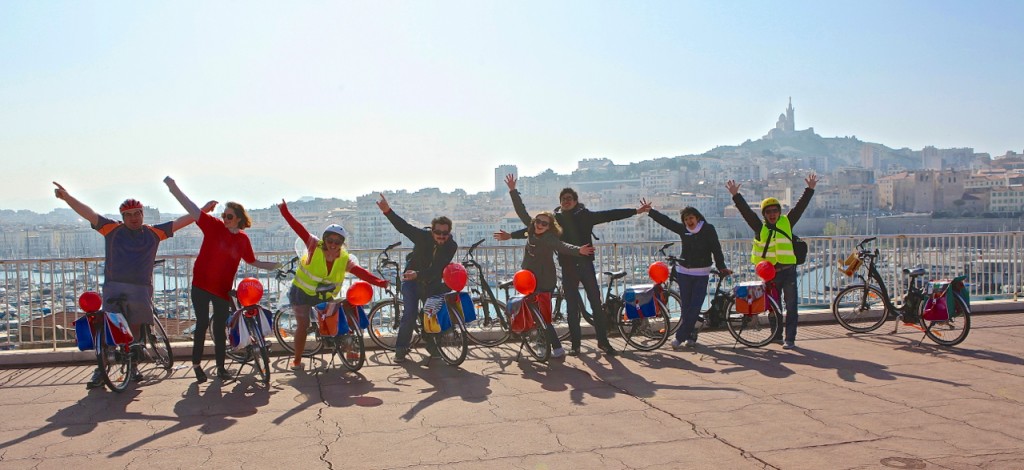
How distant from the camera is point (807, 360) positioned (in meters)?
8.15

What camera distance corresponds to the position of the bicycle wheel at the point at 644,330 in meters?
8.86

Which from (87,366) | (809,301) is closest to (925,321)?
(809,301)

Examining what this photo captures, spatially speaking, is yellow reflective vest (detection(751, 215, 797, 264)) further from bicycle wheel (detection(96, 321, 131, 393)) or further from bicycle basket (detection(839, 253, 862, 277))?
bicycle wheel (detection(96, 321, 131, 393))

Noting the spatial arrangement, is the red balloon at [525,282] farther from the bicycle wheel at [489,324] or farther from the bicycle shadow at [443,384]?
the bicycle wheel at [489,324]

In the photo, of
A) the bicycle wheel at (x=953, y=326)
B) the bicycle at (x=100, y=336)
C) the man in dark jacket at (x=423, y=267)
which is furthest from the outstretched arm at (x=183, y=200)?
the bicycle wheel at (x=953, y=326)

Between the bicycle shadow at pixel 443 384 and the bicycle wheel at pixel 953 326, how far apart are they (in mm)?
4787

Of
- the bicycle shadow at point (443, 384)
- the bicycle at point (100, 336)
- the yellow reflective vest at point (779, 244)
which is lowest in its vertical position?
the bicycle shadow at point (443, 384)

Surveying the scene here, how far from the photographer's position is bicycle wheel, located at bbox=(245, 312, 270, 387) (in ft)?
24.1

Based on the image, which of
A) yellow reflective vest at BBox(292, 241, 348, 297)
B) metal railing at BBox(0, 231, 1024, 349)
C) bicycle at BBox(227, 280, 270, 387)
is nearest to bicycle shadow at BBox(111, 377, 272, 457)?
bicycle at BBox(227, 280, 270, 387)

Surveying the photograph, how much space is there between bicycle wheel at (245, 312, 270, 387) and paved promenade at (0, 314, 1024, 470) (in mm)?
176

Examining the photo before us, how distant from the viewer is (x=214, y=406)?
21.7 feet

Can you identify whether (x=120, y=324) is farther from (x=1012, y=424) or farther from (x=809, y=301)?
(x=809, y=301)

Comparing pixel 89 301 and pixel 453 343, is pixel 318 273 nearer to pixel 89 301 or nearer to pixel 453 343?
pixel 453 343

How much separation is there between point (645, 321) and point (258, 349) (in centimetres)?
398
